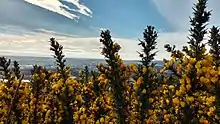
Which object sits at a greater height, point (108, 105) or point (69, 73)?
point (69, 73)

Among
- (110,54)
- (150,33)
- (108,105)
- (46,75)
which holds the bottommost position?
(108,105)

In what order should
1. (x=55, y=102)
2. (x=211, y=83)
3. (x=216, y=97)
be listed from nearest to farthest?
(x=211, y=83) → (x=216, y=97) → (x=55, y=102)

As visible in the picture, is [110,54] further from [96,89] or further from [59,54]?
[96,89]

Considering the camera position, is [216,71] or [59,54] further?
[59,54]

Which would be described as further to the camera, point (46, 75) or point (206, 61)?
Answer: point (46, 75)

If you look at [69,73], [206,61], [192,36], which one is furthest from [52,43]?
[206,61]

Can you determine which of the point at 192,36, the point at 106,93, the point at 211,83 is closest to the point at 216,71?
the point at 211,83

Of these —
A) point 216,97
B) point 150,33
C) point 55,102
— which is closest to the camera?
point 216,97

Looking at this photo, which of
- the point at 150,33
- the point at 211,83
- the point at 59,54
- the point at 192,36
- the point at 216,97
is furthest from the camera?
→ the point at 150,33

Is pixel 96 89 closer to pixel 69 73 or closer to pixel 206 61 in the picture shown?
pixel 69 73
